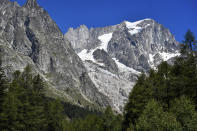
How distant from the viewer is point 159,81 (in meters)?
37.7

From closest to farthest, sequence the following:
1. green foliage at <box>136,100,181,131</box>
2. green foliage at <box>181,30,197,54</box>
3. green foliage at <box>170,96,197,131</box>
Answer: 1. green foliage at <box>136,100,181,131</box>
2. green foliage at <box>170,96,197,131</box>
3. green foliage at <box>181,30,197,54</box>

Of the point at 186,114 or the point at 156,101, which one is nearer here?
the point at 186,114

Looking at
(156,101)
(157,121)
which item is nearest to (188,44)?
(156,101)

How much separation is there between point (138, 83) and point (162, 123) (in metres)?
18.7

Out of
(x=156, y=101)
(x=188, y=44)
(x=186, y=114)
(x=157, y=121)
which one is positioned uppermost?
(x=188, y=44)

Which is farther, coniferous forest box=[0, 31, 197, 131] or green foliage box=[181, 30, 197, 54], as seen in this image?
green foliage box=[181, 30, 197, 54]

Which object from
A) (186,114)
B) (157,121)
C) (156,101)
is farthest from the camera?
(156,101)

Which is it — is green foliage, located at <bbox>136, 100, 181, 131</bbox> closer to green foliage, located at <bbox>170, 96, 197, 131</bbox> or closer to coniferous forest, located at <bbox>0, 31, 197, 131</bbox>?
coniferous forest, located at <bbox>0, 31, 197, 131</bbox>

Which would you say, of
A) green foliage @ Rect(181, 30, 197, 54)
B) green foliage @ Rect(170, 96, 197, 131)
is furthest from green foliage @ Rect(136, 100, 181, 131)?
green foliage @ Rect(181, 30, 197, 54)

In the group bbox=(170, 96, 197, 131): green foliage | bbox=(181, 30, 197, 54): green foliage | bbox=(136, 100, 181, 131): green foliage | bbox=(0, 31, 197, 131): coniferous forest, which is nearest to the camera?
bbox=(136, 100, 181, 131): green foliage

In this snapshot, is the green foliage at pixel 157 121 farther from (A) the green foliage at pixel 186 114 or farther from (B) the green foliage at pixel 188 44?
(B) the green foliage at pixel 188 44

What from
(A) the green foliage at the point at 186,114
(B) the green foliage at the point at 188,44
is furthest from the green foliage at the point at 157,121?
(B) the green foliage at the point at 188,44

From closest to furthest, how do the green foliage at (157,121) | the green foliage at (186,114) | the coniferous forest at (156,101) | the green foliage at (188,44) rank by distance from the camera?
the green foliage at (157,121), the green foliage at (186,114), the coniferous forest at (156,101), the green foliage at (188,44)

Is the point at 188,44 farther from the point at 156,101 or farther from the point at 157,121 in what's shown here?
the point at 157,121
